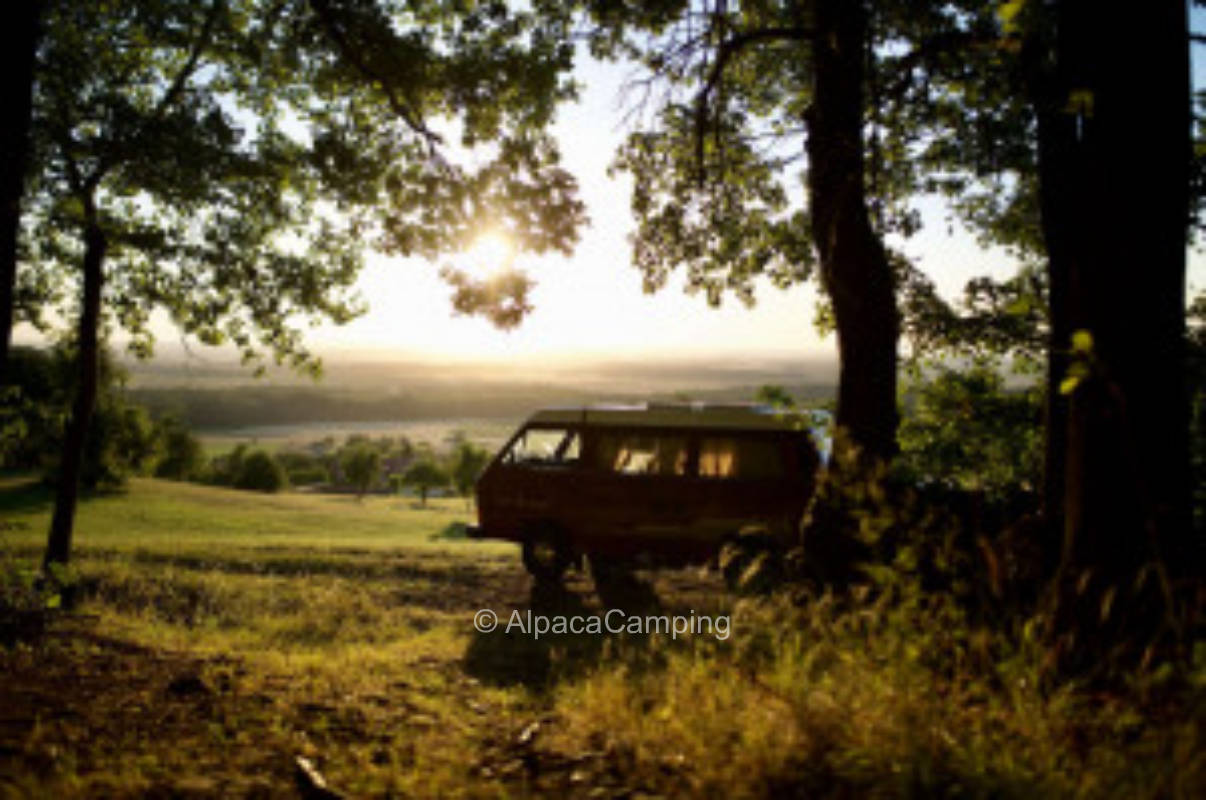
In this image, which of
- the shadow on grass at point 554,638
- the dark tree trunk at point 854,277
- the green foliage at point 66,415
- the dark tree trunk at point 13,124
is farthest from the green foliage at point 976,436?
the green foliage at point 66,415

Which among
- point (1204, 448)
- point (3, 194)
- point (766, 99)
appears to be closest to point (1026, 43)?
point (1204, 448)

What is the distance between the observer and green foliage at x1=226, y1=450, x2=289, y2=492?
79125mm

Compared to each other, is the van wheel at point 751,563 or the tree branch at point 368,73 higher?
the tree branch at point 368,73

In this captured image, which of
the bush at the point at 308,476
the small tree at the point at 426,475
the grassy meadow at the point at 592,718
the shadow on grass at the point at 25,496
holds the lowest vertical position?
the bush at the point at 308,476

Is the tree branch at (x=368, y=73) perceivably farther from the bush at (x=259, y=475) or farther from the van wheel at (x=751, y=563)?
the bush at (x=259, y=475)

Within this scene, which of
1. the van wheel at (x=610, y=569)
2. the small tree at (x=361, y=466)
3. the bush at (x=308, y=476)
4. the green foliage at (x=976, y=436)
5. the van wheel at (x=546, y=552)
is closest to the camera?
the green foliage at (x=976, y=436)

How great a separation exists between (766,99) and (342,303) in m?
7.15

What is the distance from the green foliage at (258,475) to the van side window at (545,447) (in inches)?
3073

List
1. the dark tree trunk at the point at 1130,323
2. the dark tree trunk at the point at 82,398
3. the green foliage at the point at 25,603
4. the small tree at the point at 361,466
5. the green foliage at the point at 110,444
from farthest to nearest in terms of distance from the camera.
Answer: the small tree at the point at 361,466 → the green foliage at the point at 110,444 → the dark tree trunk at the point at 82,398 → the green foliage at the point at 25,603 → the dark tree trunk at the point at 1130,323

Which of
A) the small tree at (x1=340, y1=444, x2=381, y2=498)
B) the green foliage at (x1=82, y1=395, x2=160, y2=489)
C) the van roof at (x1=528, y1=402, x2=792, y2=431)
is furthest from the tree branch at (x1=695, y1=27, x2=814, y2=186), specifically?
the small tree at (x1=340, y1=444, x2=381, y2=498)

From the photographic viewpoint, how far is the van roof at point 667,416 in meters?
A: 9.68

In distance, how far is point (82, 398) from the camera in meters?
10.5

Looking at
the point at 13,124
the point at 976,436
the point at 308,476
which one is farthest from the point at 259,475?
the point at 13,124

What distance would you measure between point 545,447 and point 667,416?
1.80 metres
